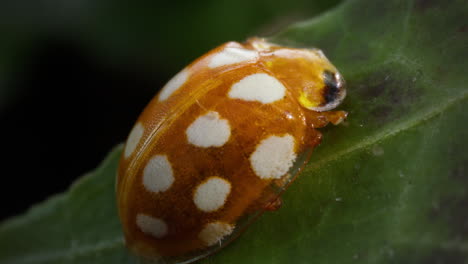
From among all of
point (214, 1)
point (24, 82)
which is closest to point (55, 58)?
point (24, 82)

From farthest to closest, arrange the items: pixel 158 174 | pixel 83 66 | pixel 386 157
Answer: pixel 83 66 → pixel 158 174 → pixel 386 157

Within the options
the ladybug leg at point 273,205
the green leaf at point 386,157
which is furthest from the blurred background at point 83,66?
the ladybug leg at point 273,205

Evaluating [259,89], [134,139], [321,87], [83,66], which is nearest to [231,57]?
[259,89]

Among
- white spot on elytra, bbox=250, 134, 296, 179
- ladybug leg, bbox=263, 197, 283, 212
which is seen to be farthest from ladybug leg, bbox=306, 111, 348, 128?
ladybug leg, bbox=263, 197, 283, 212

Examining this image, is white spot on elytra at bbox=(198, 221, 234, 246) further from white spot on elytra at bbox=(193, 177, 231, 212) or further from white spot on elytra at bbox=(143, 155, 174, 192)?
white spot on elytra at bbox=(143, 155, 174, 192)

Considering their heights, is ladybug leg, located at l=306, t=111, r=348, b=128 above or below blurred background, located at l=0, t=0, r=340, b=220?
above

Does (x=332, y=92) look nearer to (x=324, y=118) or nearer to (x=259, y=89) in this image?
(x=324, y=118)

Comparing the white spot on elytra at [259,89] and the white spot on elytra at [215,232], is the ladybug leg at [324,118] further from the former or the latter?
the white spot on elytra at [215,232]

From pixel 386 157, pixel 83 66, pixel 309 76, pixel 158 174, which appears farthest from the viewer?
pixel 83 66
